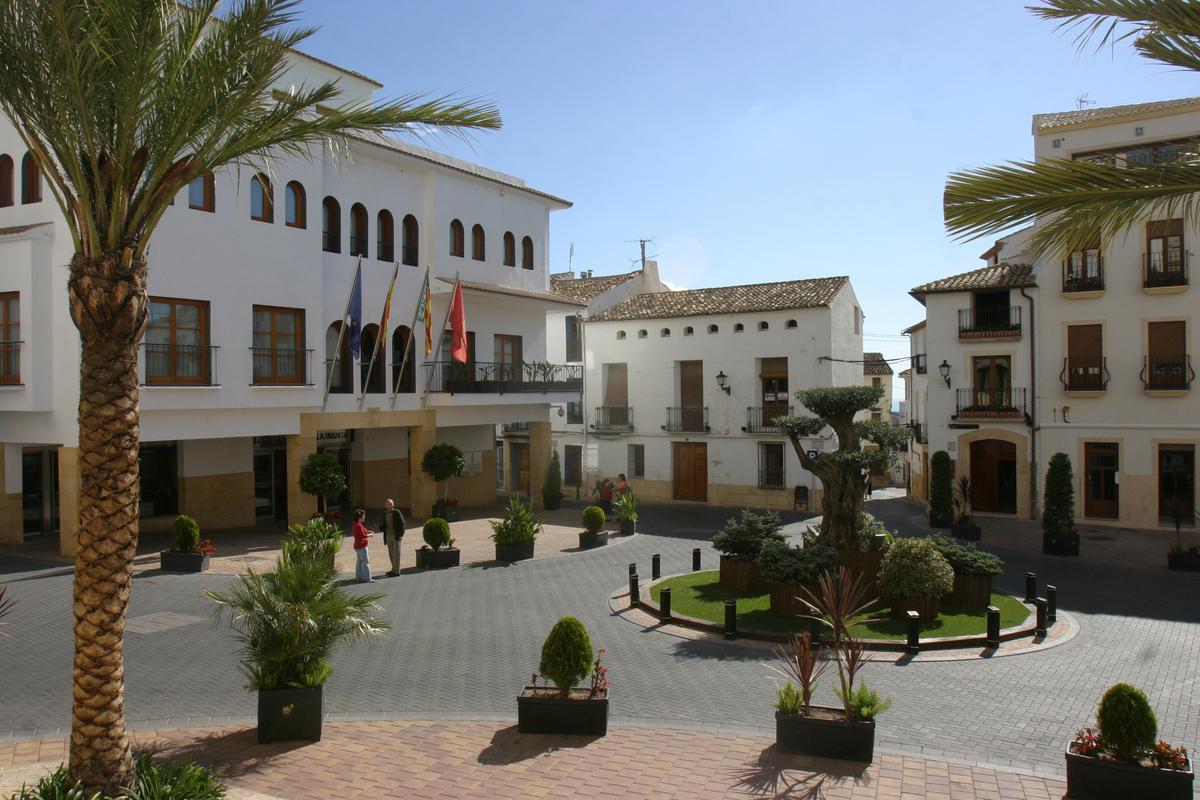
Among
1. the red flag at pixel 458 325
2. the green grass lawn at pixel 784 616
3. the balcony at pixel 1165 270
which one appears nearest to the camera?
the green grass lawn at pixel 784 616

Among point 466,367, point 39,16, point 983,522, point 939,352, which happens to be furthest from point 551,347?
point 39,16

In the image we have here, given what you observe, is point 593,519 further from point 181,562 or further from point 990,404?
point 990,404

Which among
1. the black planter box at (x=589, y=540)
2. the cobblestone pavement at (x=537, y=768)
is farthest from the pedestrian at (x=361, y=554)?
the cobblestone pavement at (x=537, y=768)

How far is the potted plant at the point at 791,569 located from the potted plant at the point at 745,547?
129 centimetres

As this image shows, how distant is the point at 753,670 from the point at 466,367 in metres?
16.6

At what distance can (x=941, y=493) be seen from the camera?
26281 millimetres

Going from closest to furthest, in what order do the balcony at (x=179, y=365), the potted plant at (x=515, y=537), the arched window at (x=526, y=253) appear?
1. the balcony at (x=179, y=365)
2. the potted plant at (x=515, y=537)
3. the arched window at (x=526, y=253)

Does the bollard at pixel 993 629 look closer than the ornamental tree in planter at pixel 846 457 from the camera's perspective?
Yes

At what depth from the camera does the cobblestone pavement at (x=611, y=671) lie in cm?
969

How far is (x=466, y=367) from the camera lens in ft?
87.5

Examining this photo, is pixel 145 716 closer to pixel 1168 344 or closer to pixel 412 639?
pixel 412 639

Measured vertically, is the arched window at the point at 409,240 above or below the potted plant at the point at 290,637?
above

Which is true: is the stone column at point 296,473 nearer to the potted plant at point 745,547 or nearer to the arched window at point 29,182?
A: the arched window at point 29,182

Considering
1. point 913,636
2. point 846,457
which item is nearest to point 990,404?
point 846,457
